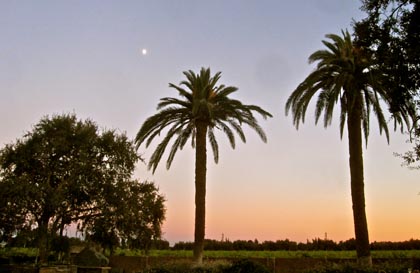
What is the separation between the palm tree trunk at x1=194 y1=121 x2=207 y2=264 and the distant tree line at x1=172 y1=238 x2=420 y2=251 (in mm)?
19691

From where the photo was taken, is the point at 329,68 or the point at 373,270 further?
the point at 329,68

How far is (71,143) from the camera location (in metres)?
26.6

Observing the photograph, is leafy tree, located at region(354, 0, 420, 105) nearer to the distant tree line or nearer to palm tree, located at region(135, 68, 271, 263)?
palm tree, located at region(135, 68, 271, 263)

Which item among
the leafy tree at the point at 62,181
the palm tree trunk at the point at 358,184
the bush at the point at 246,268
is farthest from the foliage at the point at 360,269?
the leafy tree at the point at 62,181

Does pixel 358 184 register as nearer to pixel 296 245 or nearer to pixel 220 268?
pixel 220 268

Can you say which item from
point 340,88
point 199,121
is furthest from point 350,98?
point 199,121

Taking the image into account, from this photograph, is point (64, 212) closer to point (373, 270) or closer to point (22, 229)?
point (22, 229)

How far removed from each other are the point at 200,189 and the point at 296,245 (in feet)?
67.4

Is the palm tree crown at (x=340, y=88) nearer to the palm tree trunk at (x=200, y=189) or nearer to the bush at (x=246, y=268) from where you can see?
the palm tree trunk at (x=200, y=189)

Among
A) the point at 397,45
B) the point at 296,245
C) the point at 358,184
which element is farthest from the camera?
the point at 296,245

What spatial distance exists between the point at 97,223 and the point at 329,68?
15.5m

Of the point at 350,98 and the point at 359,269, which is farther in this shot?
the point at 350,98

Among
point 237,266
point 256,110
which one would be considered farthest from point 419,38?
point 256,110

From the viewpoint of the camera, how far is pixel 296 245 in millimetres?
42656
